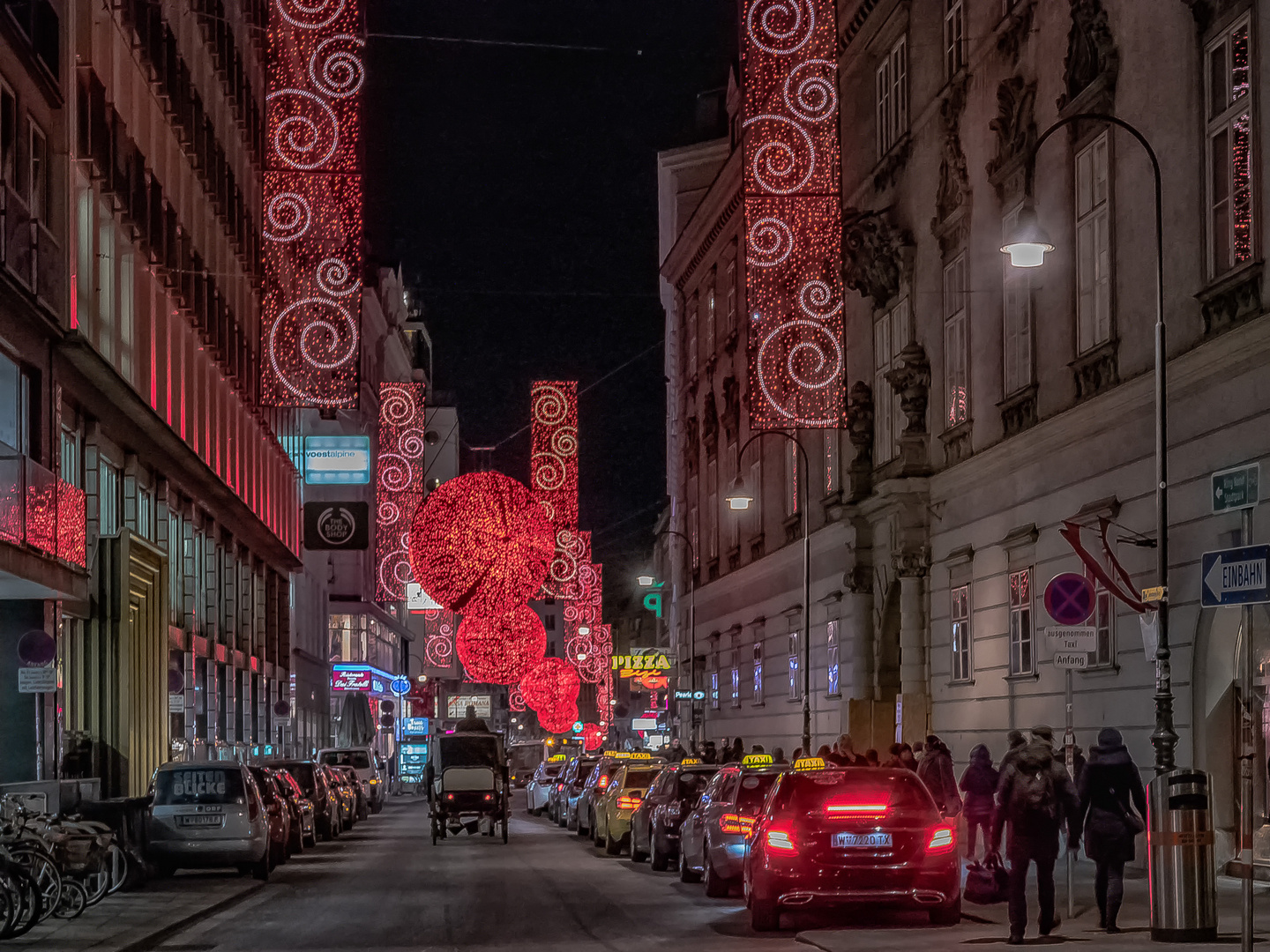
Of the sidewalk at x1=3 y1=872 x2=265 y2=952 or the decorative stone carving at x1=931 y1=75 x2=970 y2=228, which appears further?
the decorative stone carving at x1=931 y1=75 x2=970 y2=228

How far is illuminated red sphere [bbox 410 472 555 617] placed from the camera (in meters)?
45.8

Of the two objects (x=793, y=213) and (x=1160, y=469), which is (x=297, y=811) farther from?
(x=1160, y=469)

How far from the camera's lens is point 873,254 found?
38.6 metres

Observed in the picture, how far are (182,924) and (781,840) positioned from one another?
246 inches

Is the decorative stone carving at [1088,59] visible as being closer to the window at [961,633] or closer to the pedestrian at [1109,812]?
the window at [961,633]

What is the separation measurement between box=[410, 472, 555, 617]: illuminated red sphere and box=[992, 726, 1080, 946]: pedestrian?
95.3ft

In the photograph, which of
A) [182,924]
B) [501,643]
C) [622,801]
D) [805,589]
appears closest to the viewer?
[182,924]

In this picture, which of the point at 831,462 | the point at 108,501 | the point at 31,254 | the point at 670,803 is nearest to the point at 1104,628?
the point at 670,803

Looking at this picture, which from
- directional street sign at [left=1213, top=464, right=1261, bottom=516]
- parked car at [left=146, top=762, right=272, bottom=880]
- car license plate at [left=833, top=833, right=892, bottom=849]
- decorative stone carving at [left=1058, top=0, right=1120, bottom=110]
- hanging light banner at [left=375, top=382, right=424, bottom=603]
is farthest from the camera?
hanging light banner at [left=375, top=382, right=424, bottom=603]

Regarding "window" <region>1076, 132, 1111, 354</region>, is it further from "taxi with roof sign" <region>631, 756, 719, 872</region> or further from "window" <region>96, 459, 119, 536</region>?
"window" <region>96, 459, 119, 536</region>

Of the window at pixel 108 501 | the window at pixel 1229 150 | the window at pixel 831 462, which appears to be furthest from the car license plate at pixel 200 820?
the window at pixel 831 462

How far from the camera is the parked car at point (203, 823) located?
27250 millimetres

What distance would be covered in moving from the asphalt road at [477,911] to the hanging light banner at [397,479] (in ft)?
146

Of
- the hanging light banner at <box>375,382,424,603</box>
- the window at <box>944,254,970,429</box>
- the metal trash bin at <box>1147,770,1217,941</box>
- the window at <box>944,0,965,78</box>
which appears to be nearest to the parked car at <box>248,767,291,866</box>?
the window at <box>944,254,970,429</box>
